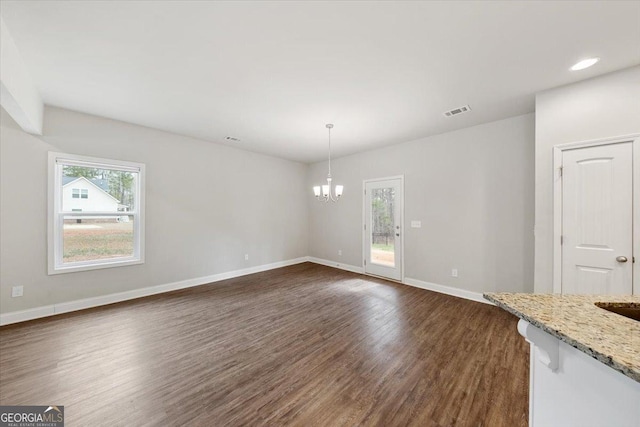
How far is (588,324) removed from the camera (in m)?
0.87

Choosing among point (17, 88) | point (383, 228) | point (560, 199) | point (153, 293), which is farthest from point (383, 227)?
point (17, 88)

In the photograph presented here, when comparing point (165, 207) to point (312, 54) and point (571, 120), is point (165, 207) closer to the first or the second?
point (312, 54)

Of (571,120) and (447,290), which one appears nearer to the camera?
(571,120)

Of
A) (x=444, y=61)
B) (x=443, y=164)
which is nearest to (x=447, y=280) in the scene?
(x=443, y=164)

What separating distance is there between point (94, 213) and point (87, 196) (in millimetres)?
274

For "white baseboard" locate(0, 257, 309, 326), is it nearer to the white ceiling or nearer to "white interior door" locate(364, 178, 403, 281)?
the white ceiling

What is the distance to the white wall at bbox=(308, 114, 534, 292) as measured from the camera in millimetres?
3420

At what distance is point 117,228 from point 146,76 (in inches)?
102

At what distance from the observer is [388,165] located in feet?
16.4

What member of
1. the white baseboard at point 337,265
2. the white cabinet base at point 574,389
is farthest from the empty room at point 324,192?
the white baseboard at point 337,265

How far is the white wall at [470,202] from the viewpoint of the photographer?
3420 millimetres

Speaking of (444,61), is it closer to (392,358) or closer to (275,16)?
(275,16)

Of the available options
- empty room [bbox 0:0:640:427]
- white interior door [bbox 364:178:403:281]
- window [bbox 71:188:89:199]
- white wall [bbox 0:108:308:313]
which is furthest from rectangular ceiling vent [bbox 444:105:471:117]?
window [bbox 71:188:89:199]

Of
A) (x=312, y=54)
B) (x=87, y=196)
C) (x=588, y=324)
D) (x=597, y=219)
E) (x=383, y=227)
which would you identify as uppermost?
(x=312, y=54)
